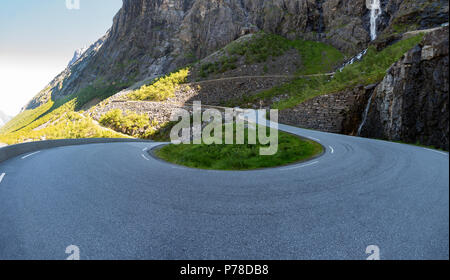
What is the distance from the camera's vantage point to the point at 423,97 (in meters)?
2.13

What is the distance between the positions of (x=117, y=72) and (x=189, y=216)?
11203 cm

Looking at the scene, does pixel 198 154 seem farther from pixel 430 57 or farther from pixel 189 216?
pixel 430 57

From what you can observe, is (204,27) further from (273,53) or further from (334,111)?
(334,111)

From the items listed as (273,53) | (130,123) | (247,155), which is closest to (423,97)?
(247,155)

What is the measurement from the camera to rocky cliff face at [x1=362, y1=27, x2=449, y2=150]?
1656 millimetres

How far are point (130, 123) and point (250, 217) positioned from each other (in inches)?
1566

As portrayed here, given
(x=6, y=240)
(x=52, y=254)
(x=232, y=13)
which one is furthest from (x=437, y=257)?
(x=232, y=13)

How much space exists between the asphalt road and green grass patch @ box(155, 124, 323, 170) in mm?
3297

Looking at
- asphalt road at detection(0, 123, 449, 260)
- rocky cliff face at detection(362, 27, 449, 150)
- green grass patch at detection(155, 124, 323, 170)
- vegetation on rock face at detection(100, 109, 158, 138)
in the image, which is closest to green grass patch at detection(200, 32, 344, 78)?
vegetation on rock face at detection(100, 109, 158, 138)

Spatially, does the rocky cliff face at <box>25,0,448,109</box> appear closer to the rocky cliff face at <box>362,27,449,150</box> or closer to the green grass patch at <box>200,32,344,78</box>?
the green grass patch at <box>200,32,344,78</box>

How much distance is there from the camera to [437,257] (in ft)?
4.79

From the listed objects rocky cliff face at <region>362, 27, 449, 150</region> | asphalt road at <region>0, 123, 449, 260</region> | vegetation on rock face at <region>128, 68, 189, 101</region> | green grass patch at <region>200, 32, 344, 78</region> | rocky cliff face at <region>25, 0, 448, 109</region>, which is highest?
rocky cliff face at <region>25, 0, 448, 109</region>

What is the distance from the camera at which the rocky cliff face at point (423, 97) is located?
1.66 meters

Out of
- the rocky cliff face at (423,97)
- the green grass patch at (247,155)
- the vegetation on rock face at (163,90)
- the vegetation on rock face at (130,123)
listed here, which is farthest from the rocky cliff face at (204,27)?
the rocky cliff face at (423,97)
